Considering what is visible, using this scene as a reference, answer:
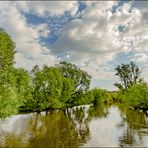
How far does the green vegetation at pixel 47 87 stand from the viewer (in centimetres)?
5566

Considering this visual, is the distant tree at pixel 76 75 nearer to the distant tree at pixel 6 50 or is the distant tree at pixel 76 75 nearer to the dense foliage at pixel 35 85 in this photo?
the dense foliage at pixel 35 85

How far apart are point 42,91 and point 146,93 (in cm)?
3356

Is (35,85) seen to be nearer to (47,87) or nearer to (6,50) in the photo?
(47,87)

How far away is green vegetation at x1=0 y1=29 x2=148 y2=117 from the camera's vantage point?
55.7 meters

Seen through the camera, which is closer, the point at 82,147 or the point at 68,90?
the point at 82,147

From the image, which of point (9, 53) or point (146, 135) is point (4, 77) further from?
point (146, 135)

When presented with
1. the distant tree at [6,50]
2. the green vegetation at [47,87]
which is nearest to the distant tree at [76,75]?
the green vegetation at [47,87]

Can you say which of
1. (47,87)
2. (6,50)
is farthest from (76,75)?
(6,50)

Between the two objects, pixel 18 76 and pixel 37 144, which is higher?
pixel 18 76

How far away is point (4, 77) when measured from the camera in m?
54.3

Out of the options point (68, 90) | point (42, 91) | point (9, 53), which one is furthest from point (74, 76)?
point (9, 53)

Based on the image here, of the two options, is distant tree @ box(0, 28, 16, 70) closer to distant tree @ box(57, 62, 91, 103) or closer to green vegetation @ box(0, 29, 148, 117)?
green vegetation @ box(0, 29, 148, 117)

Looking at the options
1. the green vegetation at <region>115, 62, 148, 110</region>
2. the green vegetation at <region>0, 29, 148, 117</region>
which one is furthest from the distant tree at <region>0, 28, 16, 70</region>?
the green vegetation at <region>115, 62, 148, 110</region>

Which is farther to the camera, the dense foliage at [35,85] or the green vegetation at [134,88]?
the green vegetation at [134,88]
